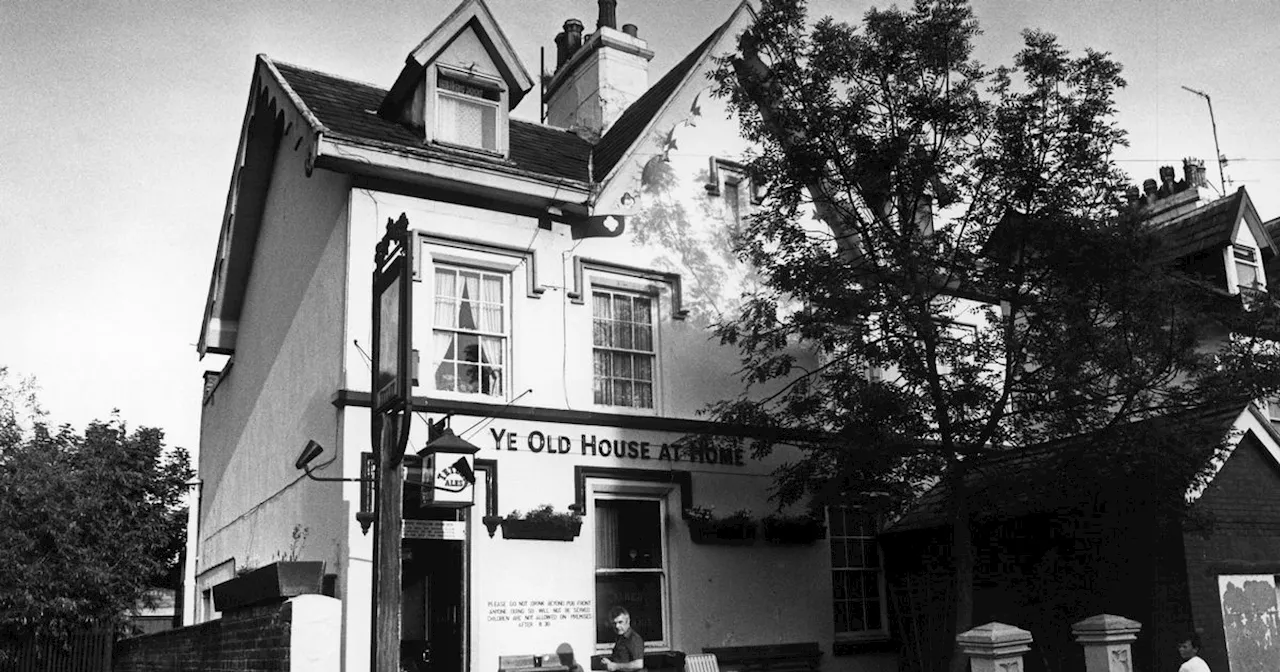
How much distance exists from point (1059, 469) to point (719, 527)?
4256 mm

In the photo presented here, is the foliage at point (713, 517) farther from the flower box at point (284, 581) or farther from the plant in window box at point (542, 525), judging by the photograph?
the flower box at point (284, 581)

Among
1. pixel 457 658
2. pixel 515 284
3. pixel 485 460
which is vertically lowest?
pixel 457 658

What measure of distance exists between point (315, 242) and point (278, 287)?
2136mm

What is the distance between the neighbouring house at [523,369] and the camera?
13.0 meters

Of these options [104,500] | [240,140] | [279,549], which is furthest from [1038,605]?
[104,500]

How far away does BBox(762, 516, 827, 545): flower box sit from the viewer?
14984mm

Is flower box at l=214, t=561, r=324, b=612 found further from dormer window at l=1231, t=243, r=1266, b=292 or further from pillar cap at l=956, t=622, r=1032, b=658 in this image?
dormer window at l=1231, t=243, r=1266, b=292

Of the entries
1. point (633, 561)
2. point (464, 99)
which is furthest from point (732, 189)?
point (633, 561)

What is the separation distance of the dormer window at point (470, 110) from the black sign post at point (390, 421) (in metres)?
4.21

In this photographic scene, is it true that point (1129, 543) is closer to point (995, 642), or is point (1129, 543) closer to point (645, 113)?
point (995, 642)

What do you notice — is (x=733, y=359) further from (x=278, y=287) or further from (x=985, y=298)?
(x=278, y=287)

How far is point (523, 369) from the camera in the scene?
13.8 meters

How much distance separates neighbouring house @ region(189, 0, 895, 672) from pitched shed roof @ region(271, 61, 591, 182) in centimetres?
7

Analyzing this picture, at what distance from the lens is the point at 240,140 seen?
58.3 feet
